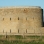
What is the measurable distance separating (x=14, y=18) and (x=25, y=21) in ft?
4.71

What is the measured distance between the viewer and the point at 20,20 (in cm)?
2720

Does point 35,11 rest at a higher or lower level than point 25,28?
higher

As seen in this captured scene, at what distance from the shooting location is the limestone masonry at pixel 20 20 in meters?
27.2

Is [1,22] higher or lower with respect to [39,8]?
lower

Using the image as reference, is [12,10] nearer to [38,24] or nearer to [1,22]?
[1,22]

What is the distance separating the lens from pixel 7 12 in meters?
27.4

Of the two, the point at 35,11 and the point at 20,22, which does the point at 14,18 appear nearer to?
the point at 20,22

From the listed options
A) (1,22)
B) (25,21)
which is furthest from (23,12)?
(1,22)

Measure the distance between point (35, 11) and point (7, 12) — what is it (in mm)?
3562

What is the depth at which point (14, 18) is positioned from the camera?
27281 millimetres

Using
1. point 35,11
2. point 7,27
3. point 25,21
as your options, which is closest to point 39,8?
point 35,11

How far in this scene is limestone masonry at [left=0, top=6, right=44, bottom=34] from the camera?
27.2m

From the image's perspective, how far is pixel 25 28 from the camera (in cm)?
2739

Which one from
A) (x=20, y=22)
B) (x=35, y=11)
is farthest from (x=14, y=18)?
(x=35, y=11)
